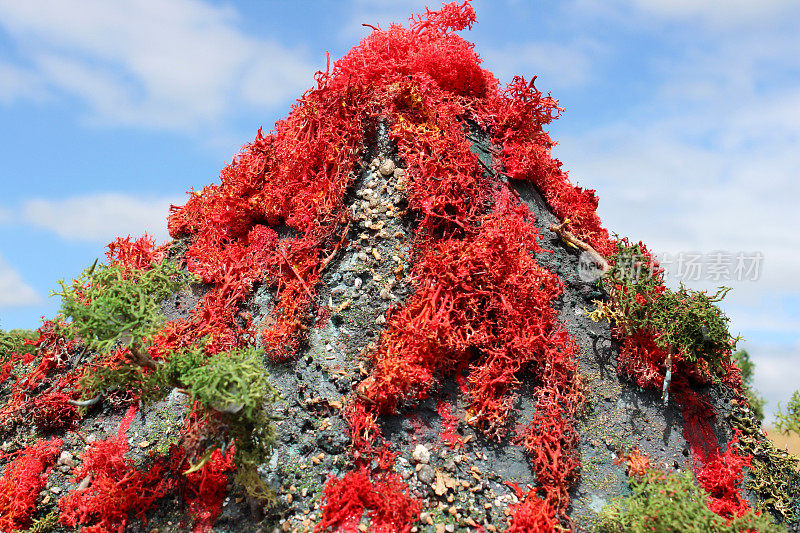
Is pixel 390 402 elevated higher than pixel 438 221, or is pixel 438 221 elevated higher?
pixel 438 221

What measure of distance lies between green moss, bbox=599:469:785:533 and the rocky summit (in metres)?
0.03

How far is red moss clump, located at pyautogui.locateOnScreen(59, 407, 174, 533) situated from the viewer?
6027mm

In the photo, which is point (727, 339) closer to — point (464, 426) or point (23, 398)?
point (464, 426)

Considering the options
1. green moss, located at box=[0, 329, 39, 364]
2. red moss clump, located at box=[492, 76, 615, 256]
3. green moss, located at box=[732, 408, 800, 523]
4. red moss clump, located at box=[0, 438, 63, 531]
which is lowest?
red moss clump, located at box=[0, 438, 63, 531]

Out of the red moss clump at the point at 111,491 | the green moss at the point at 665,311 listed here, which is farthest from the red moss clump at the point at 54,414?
the green moss at the point at 665,311

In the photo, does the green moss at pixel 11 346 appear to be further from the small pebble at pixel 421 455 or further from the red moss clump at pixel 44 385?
the small pebble at pixel 421 455

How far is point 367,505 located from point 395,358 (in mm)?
1499

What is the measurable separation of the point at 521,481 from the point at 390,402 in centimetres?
155

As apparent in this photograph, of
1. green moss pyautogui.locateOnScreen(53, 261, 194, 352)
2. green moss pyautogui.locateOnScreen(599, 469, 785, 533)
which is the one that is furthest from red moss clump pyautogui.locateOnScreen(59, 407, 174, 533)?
green moss pyautogui.locateOnScreen(599, 469, 785, 533)

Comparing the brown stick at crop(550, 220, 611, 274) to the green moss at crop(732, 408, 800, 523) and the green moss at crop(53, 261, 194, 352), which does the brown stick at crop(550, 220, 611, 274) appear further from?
the green moss at crop(53, 261, 194, 352)

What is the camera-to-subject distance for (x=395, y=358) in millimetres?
6316

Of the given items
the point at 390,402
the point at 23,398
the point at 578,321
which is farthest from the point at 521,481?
the point at 23,398

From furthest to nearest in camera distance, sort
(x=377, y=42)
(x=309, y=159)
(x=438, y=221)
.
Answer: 1. (x=377, y=42)
2. (x=309, y=159)
3. (x=438, y=221)

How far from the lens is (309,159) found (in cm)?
773
